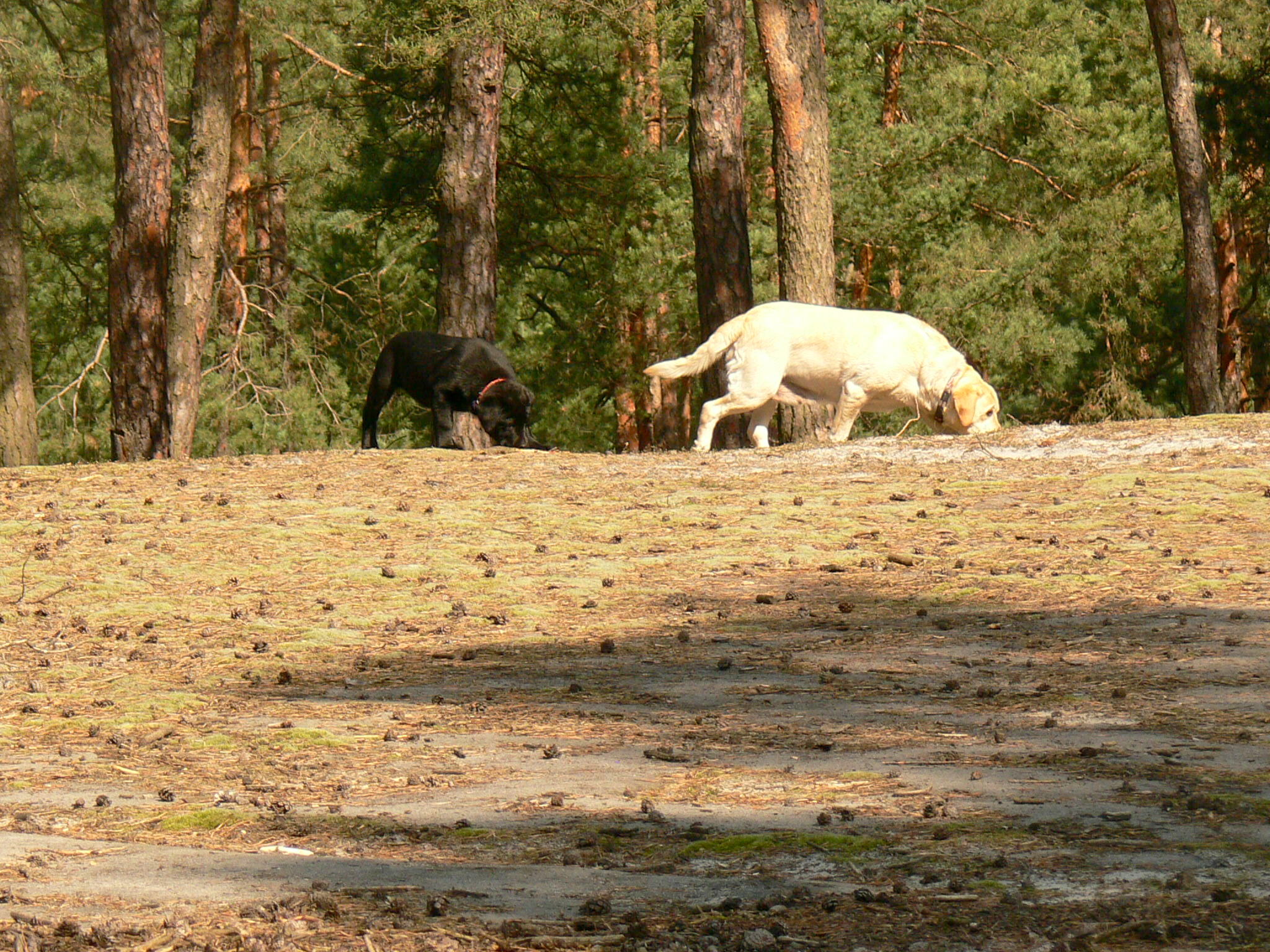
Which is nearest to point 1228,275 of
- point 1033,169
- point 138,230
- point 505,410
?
point 1033,169

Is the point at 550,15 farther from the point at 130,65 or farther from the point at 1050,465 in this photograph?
the point at 1050,465

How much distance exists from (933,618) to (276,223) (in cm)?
2415

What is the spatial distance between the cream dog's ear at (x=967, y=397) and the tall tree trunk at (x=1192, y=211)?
767cm

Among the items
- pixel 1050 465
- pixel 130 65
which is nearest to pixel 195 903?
pixel 1050 465

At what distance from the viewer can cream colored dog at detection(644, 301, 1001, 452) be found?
42.9 feet

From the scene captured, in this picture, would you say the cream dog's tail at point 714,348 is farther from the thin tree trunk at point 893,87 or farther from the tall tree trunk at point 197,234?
the thin tree trunk at point 893,87

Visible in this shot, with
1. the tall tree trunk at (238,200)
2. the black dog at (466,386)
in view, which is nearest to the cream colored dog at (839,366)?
the black dog at (466,386)

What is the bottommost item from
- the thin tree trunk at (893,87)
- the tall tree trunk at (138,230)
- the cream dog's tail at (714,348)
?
the cream dog's tail at (714,348)

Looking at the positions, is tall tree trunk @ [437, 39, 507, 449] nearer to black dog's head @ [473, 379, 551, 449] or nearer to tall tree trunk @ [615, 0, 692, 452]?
black dog's head @ [473, 379, 551, 449]

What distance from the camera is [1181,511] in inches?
339

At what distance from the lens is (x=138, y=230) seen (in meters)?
15.6

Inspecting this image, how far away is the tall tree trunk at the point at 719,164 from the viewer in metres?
16.1

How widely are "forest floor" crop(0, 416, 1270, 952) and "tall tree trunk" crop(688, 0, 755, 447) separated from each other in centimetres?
551

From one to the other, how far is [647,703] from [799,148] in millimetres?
11210
